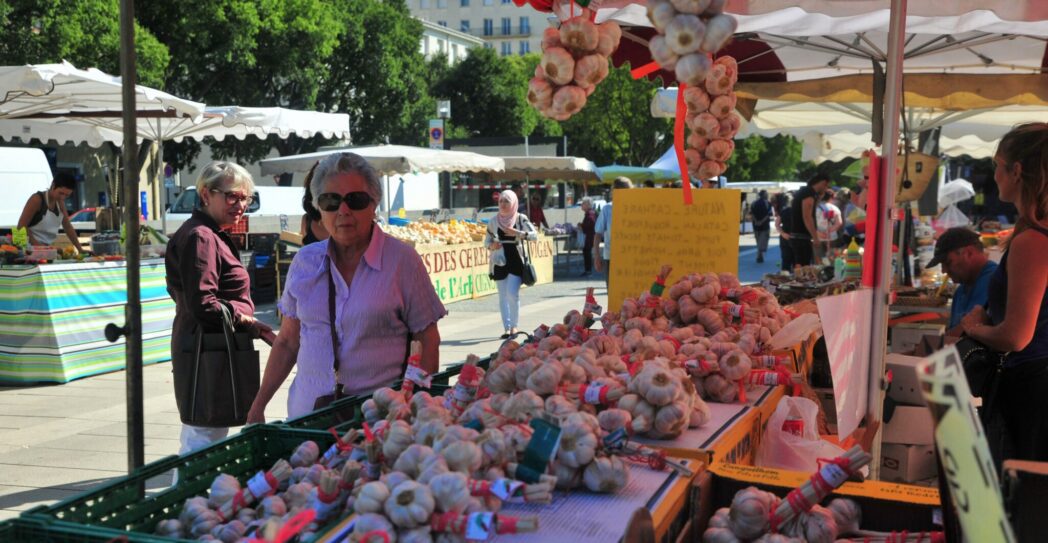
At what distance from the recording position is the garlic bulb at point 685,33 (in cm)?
238

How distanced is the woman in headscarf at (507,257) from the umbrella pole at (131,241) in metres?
7.64

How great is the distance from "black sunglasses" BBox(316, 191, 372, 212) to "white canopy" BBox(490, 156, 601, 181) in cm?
1928

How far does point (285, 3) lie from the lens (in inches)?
1240

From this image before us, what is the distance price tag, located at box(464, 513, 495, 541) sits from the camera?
1554mm

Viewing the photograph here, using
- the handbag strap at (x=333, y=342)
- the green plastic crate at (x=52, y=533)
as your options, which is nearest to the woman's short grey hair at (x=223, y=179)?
the handbag strap at (x=333, y=342)

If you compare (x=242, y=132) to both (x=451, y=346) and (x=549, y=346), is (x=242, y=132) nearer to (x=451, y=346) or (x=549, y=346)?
(x=451, y=346)

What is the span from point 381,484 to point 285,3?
32.4m

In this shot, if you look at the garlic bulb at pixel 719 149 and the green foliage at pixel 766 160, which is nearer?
the garlic bulb at pixel 719 149

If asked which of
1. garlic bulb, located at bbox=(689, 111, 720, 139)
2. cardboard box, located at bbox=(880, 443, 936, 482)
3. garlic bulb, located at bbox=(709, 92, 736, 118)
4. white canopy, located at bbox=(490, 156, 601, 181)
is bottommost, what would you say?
cardboard box, located at bbox=(880, 443, 936, 482)

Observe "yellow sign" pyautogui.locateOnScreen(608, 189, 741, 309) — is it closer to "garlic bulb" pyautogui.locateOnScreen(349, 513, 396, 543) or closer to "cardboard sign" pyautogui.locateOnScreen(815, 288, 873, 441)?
"cardboard sign" pyautogui.locateOnScreen(815, 288, 873, 441)

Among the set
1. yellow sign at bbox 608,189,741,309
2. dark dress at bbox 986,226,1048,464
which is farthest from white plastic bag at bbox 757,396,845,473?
yellow sign at bbox 608,189,741,309

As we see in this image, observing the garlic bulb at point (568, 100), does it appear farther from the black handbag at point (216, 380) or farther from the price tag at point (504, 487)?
the black handbag at point (216, 380)

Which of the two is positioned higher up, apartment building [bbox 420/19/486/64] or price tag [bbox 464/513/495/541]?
apartment building [bbox 420/19/486/64]

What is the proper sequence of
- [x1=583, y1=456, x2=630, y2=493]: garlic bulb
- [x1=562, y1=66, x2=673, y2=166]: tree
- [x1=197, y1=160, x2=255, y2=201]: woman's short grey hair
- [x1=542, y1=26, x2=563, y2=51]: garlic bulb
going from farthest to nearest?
[x1=562, y1=66, x2=673, y2=166]: tree, [x1=197, y1=160, x2=255, y2=201]: woman's short grey hair, [x1=542, y1=26, x2=563, y2=51]: garlic bulb, [x1=583, y1=456, x2=630, y2=493]: garlic bulb
